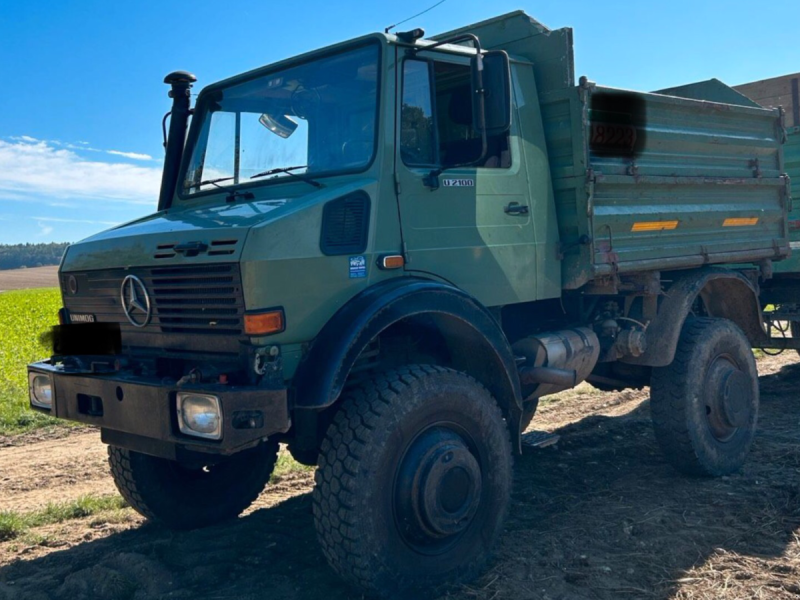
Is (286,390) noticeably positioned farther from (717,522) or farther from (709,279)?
(709,279)

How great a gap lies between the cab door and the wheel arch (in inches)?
9.5

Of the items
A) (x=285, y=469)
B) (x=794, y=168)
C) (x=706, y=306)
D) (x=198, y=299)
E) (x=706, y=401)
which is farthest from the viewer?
(x=794, y=168)

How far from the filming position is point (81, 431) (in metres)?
7.50

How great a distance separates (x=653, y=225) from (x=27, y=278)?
74.8 m

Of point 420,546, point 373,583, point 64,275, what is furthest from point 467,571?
point 64,275

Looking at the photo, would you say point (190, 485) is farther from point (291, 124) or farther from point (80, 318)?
point (291, 124)

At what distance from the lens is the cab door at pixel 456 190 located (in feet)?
13.0

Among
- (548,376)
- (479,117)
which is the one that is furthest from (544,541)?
(479,117)

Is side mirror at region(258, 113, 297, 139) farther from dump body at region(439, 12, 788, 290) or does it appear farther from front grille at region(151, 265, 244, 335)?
dump body at region(439, 12, 788, 290)

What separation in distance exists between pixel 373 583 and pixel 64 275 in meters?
2.43

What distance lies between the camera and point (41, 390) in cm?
407

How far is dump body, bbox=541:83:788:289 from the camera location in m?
4.75

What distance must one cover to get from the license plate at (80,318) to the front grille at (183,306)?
0.12 m

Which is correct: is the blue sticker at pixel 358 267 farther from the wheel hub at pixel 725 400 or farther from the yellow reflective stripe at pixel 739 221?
the yellow reflective stripe at pixel 739 221
